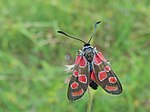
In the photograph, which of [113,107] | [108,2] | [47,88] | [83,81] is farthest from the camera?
[108,2]

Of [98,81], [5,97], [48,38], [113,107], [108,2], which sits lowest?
[98,81]

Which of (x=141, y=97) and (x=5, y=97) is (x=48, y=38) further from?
(x=141, y=97)

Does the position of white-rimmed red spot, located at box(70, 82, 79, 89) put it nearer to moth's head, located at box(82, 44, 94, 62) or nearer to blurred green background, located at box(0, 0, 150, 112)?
moth's head, located at box(82, 44, 94, 62)

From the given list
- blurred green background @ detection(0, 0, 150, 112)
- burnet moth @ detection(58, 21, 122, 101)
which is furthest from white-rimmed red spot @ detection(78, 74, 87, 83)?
blurred green background @ detection(0, 0, 150, 112)

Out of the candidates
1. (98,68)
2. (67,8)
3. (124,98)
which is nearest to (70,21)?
(67,8)

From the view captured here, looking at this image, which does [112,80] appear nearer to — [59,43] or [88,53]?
[88,53]

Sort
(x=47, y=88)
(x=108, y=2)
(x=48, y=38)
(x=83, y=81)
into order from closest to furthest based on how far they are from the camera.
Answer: (x=83, y=81), (x=47, y=88), (x=48, y=38), (x=108, y=2)
